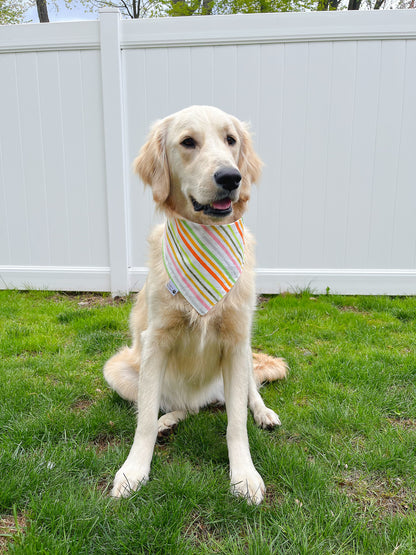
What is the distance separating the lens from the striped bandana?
180cm

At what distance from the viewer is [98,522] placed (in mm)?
1411

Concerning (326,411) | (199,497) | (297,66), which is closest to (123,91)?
(297,66)

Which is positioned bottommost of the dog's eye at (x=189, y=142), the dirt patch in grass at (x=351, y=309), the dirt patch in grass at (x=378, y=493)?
the dirt patch in grass at (x=351, y=309)

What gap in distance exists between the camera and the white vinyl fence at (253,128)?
3.93 meters

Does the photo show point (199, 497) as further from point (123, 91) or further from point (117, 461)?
point (123, 91)

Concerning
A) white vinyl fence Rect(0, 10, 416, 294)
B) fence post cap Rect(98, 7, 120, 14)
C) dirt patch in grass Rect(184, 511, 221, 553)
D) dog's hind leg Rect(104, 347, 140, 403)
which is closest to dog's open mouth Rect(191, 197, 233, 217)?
dog's hind leg Rect(104, 347, 140, 403)

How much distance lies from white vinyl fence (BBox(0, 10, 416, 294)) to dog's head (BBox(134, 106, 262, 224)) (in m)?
2.13

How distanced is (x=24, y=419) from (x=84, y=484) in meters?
0.61

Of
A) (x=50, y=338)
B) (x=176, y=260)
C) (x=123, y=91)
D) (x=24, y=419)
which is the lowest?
(x=50, y=338)

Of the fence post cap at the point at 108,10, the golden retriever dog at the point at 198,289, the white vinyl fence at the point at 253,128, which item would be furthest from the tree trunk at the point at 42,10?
the golden retriever dog at the point at 198,289

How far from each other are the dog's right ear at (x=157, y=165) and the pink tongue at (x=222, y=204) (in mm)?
320

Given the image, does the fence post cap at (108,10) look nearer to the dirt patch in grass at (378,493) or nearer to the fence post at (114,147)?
the fence post at (114,147)

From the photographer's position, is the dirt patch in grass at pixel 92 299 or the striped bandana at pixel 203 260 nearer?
the striped bandana at pixel 203 260

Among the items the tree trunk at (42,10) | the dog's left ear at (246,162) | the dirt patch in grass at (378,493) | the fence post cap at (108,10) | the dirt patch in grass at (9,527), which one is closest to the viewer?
the dirt patch in grass at (9,527)
